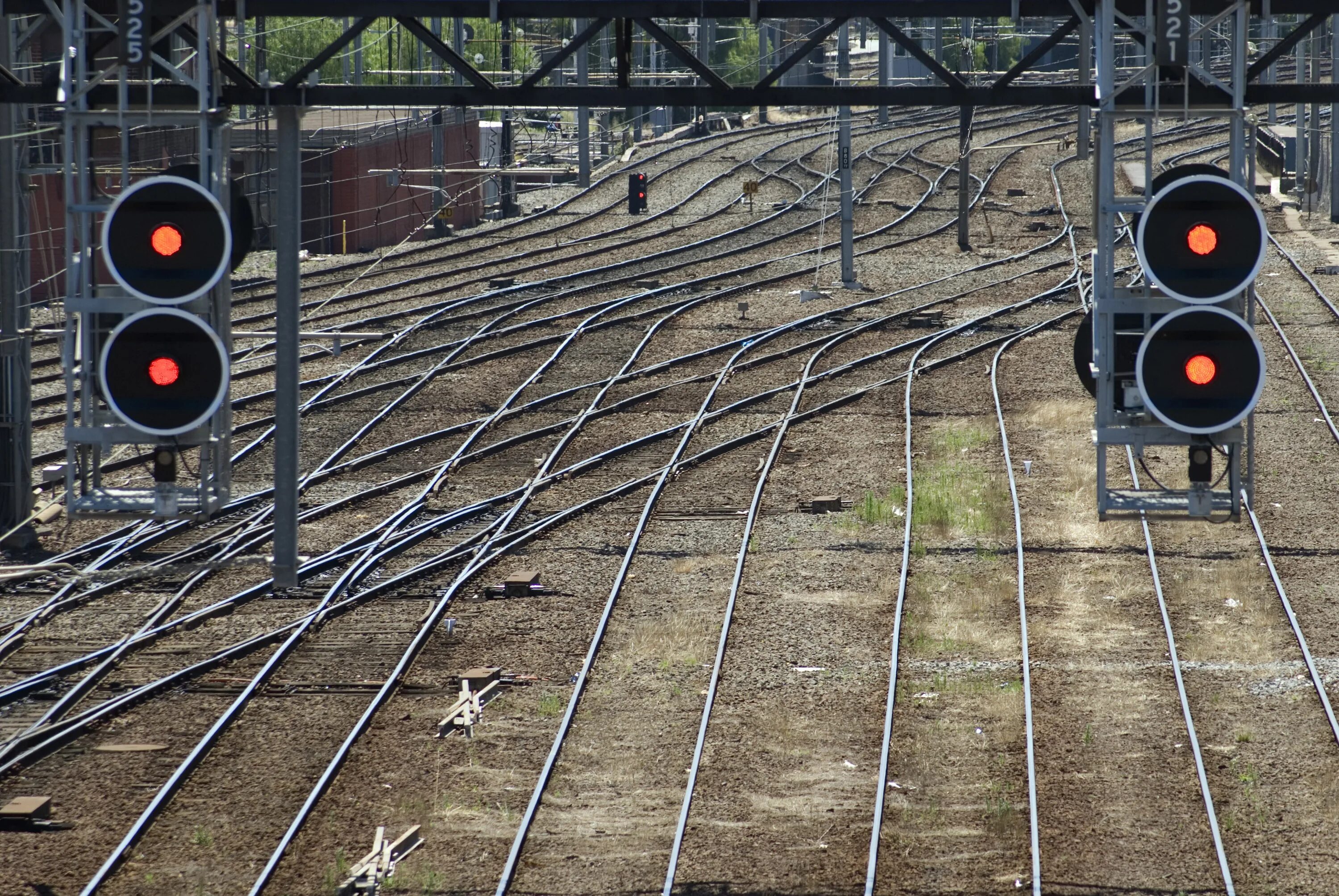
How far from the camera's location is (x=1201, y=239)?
6.54 metres

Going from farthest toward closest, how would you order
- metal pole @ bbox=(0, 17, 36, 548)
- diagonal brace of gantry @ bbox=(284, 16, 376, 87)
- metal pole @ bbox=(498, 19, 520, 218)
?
metal pole @ bbox=(498, 19, 520, 218)
metal pole @ bbox=(0, 17, 36, 548)
diagonal brace of gantry @ bbox=(284, 16, 376, 87)

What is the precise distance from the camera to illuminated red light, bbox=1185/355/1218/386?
6566 millimetres

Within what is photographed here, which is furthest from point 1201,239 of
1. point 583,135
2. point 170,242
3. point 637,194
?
point 583,135

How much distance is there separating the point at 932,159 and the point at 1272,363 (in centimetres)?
2047

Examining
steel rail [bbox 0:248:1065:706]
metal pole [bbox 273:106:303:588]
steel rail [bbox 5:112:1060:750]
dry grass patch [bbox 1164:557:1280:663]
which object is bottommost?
steel rail [bbox 5:112:1060:750]

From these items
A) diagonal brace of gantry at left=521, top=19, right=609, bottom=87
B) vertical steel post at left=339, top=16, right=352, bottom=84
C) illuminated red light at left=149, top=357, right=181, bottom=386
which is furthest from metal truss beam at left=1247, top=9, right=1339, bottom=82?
vertical steel post at left=339, top=16, right=352, bottom=84

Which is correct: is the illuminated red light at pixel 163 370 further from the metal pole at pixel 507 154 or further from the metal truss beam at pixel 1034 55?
the metal pole at pixel 507 154

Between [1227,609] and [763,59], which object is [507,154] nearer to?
[763,59]

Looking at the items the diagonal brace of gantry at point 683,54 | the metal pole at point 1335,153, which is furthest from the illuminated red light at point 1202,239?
the metal pole at point 1335,153

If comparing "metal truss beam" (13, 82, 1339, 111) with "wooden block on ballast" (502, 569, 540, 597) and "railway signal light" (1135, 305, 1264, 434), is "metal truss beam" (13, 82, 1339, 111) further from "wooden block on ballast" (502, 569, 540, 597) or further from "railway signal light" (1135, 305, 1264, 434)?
"wooden block on ballast" (502, 569, 540, 597)

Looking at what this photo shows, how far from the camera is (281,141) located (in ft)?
25.7

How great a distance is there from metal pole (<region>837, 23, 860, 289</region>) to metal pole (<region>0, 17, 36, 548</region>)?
13968 mm

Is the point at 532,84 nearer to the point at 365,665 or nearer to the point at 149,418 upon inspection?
the point at 149,418

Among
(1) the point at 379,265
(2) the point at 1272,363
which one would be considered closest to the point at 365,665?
(2) the point at 1272,363
